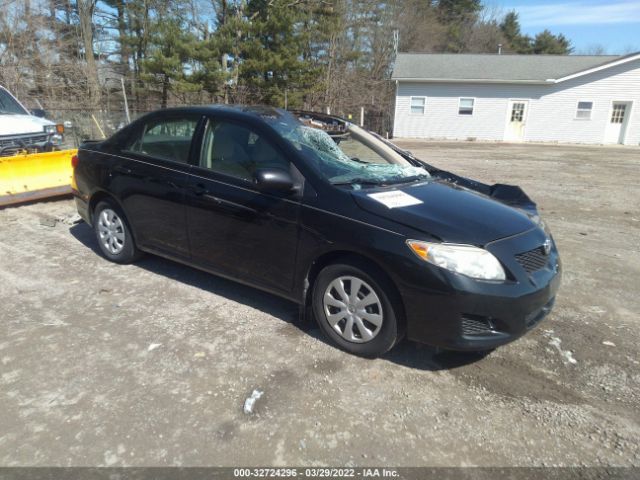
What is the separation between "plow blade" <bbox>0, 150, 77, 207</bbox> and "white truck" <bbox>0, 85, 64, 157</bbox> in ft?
2.68

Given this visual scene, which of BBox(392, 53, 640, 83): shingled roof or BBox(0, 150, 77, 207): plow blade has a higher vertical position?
BBox(392, 53, 640, 83): shingled roof

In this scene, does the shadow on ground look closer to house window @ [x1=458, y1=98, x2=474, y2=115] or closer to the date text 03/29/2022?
the date text 03/29/2022

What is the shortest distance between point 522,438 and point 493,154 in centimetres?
1774

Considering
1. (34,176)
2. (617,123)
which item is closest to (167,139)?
(34,176)

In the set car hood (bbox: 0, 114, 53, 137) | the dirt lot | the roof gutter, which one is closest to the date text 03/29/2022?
the dirt lot

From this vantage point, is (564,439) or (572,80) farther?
(572,80)

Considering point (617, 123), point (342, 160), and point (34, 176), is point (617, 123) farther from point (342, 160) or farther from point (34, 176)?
point (34, 176)

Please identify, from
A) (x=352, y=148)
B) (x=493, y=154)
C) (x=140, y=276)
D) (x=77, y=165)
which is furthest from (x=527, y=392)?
(x=493, y=154)

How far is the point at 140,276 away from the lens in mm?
4715

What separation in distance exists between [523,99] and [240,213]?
1031 inches

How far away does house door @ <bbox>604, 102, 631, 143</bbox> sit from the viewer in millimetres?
25109

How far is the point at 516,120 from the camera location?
85.3ft

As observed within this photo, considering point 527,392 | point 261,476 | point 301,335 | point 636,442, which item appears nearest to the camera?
point 261,476

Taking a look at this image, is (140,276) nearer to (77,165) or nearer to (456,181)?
(77,165)
